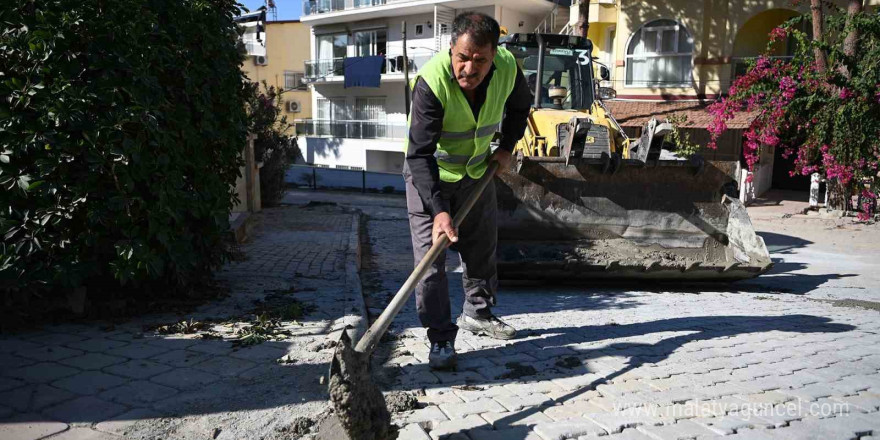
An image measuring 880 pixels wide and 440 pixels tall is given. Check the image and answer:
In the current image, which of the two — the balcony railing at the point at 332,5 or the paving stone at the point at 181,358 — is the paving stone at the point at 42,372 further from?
the balcony railing at the point at 332,5

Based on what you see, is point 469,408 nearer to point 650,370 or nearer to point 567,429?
point 567,429

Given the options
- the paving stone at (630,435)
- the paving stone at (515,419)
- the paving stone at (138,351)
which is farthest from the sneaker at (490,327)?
the paving stone at (138,351)

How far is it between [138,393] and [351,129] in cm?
2929

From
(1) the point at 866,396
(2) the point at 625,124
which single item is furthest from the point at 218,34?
(2) the point at 625,124

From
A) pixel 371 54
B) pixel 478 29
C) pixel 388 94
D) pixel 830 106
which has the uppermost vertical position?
pixel 371 54

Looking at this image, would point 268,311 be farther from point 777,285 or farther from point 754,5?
point 754,5

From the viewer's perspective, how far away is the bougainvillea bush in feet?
37.5

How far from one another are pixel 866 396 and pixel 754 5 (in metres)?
17.2

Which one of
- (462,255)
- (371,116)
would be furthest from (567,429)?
(371,116)

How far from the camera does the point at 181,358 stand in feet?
11.7

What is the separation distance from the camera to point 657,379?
3.32 meters

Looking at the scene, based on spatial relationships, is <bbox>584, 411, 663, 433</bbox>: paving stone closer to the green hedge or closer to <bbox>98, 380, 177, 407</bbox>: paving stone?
<bbox>98, 380, 177, 407</bbox>: paving stone

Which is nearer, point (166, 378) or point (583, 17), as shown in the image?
point (166, 378)

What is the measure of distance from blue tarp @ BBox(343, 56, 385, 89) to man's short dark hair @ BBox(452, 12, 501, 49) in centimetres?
2639
